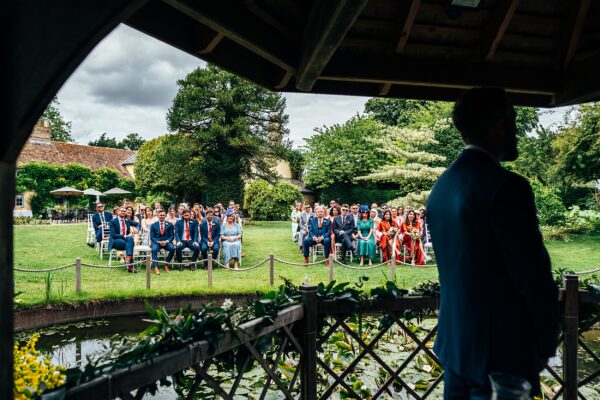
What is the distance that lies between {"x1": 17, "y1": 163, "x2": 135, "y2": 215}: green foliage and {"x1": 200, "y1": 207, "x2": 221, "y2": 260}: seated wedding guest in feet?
85.3

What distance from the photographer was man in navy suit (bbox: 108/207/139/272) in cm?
1370

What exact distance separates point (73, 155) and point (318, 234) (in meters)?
38.2

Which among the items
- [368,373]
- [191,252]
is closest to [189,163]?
[191,252]

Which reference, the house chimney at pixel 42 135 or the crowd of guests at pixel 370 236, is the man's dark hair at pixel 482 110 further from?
the house chimney at pixel 42 135

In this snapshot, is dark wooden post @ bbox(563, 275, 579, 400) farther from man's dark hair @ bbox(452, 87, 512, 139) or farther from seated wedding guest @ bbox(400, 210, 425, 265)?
seated wedding guest @ bbox(400, 210, 425, 265)

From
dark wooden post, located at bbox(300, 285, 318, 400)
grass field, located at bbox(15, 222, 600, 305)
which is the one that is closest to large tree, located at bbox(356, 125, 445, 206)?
grass field, located at bbox(15, 222, 600, 305)

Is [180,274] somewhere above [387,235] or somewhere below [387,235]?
below

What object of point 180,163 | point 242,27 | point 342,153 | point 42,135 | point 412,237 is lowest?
point 412,237

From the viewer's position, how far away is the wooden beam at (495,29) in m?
3.15

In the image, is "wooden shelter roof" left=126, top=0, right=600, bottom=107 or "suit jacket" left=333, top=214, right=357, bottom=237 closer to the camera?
"wooden shelter roof" left=126, top=0, right=600, bottom=107

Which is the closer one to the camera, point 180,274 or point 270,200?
point 180,274

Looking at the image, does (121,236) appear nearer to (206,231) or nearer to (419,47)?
(206,231)

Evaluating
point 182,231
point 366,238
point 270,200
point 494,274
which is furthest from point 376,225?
point 270,200

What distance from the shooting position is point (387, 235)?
48.6 feet
